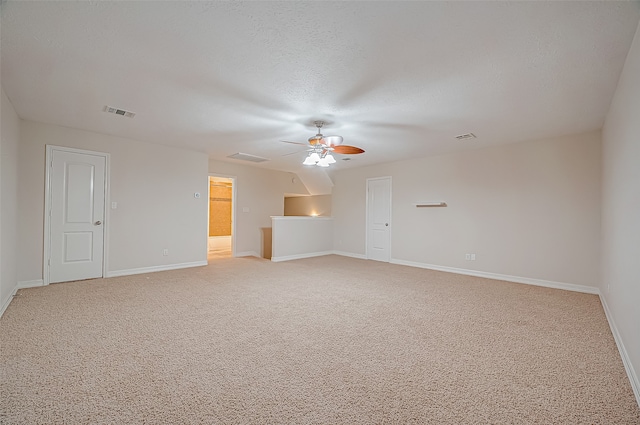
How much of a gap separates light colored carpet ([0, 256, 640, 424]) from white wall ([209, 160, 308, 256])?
140 inches

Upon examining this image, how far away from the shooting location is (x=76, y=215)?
470 cm

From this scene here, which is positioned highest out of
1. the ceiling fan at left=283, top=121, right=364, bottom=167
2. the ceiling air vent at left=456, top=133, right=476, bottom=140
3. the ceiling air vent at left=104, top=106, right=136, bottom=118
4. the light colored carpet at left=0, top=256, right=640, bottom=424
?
the ceiling air vent at left=104, top=106, right=136, bottom=118

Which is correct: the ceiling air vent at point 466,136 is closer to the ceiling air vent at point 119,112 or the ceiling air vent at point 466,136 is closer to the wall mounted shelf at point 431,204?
the wall mounted shelf at point 431,204

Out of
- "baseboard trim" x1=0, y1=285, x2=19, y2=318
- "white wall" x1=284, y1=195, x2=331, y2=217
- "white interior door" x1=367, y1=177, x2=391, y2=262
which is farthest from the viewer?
"white wall" x1=284, y1=195, x2=331, y2=217

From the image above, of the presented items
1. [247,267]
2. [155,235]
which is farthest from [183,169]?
[247,267]

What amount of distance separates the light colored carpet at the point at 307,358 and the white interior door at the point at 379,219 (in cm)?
299

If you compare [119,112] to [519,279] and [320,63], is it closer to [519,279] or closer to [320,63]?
[320,63]

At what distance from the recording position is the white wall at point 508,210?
4.45 meters

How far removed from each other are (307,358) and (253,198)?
6053 mm

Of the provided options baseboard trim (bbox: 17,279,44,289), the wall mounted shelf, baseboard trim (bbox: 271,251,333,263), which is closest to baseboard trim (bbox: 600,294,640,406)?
the wall mounted shelf

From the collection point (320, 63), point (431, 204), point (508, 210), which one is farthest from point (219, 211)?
point (320, 63)

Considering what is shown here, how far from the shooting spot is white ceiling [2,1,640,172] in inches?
76.1

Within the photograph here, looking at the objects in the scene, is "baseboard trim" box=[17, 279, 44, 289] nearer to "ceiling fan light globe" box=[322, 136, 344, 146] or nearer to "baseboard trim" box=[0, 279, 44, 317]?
"baseboard trim" box=[0, 279, 44, 317]

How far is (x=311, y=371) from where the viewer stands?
2.11m
